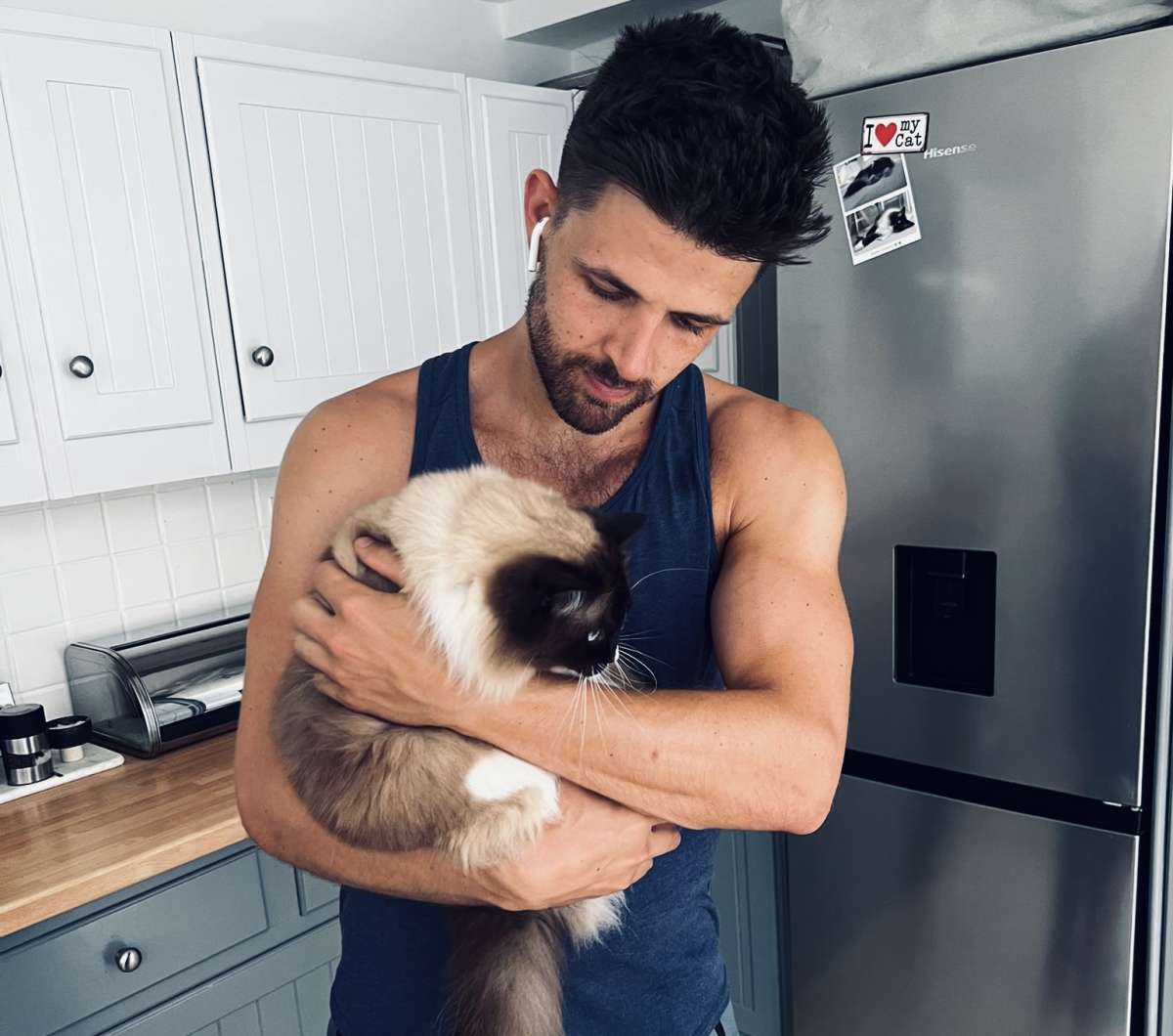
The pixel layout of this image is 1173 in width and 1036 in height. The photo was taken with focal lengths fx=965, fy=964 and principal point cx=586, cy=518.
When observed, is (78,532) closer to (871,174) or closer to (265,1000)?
(265,1000)

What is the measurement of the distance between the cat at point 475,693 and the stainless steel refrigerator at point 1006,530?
3.99 feet

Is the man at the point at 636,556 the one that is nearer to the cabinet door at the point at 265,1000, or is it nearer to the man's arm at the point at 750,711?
the man's arm at the point at 750,711

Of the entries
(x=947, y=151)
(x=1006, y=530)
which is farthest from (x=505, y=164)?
(x=1006, y=530)

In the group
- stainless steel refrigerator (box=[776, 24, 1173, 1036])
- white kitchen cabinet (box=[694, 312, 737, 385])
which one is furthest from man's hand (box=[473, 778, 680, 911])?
white kitchen cabinet (box=[694, 312, 737, 385])

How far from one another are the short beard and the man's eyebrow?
0.08 metres

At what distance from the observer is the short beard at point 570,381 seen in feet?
3.61

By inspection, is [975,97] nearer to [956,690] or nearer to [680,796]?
[956,690]

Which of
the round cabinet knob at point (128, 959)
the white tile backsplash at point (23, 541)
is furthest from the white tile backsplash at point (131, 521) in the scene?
the round cabinet knob at point (128, 959)

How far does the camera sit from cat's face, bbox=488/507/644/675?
3.31 feet

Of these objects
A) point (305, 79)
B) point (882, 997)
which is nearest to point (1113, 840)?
point (882, 997)

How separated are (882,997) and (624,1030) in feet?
4.76

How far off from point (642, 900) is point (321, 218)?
5.56 feet

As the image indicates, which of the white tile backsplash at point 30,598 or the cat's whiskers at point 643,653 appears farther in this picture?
the white tile backsplash at point 30,598

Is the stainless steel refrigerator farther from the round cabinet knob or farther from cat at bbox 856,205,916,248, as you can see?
the round cabinet knob
